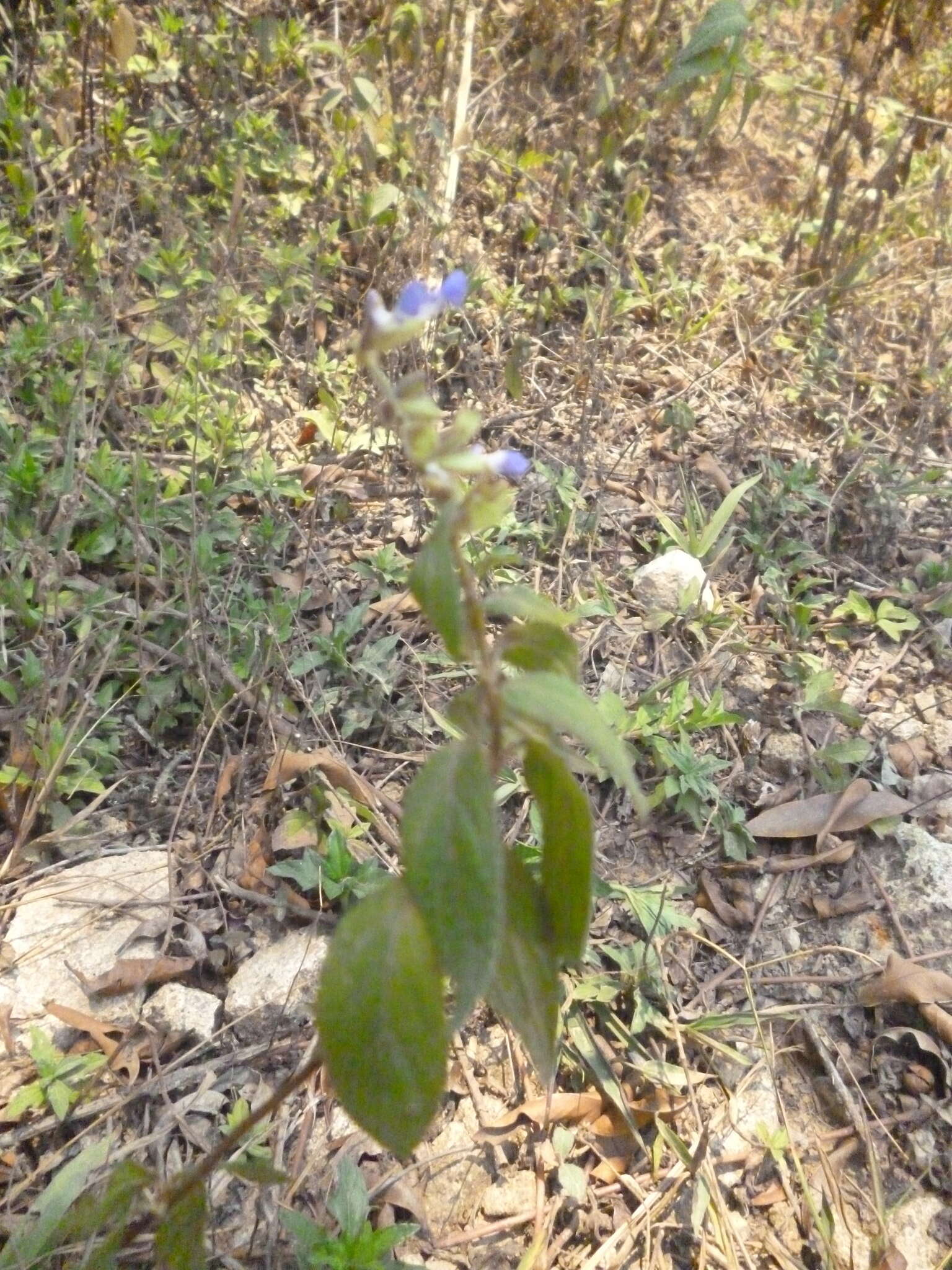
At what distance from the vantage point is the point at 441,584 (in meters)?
0.63

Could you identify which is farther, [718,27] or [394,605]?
[394,605]

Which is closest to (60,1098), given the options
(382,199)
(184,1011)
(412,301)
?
(184,1011)

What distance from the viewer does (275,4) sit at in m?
3.09

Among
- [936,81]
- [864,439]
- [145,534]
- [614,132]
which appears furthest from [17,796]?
[936,81]

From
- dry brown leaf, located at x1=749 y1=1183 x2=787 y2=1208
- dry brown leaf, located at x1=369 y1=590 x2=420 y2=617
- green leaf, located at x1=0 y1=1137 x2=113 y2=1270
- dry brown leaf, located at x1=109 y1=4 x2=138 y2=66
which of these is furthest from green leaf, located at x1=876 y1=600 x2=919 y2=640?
dry brown leaf, located at x1=109 y1=4 x2=138 y2=66

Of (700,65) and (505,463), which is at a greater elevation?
(700,65)

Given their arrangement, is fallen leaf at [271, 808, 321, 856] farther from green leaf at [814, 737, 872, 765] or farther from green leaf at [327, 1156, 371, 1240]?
green leaf at [814, 737, 872, 765]

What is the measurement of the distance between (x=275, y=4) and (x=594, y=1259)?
348 centimetres

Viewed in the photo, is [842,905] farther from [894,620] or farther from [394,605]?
[394,605]

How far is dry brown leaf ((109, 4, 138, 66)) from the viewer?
8.02 ft

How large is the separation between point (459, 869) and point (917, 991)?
1201 mm

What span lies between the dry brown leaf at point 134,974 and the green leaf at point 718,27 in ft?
6.44

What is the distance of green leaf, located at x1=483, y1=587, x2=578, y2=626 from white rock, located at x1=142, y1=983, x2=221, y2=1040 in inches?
38.7

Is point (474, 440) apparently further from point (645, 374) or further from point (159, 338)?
point (159, 338)
